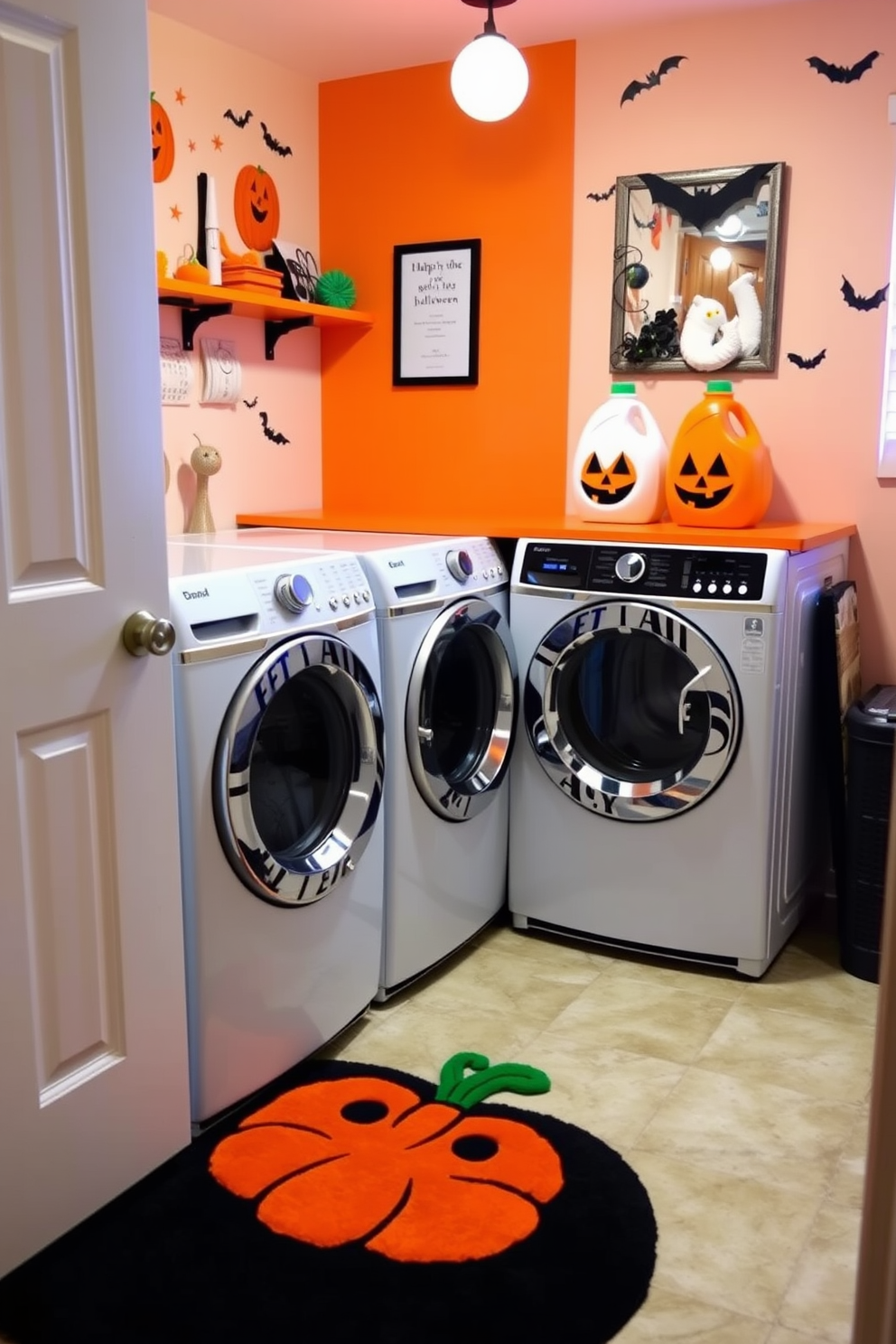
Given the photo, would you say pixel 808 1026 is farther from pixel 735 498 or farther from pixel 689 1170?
pixel 735 498

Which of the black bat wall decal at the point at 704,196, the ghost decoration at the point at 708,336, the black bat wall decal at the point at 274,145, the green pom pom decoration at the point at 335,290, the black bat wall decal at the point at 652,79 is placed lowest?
the ghost decoration at the point at 708,336

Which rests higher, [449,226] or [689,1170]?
[449,226]

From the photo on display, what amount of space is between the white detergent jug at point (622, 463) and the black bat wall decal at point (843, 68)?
895mm

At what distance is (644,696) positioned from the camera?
111 inches

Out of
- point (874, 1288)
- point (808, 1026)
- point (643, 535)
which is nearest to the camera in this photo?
point (874, 1288)

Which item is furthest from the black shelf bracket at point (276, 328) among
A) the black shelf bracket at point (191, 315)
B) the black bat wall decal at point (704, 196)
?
the black bat wall decal at point (704, 196)

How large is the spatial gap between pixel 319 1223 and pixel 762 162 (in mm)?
2667

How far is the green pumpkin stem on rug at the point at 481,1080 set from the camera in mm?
2260

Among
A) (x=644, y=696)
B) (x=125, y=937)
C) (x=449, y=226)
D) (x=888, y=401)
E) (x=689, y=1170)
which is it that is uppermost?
(x=449, y=226)

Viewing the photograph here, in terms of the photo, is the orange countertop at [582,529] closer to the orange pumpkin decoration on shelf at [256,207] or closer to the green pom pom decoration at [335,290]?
the green pom pom decoration at [335,290]

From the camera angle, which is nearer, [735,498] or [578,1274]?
[578,1274]

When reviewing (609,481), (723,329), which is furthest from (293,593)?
(723,329)

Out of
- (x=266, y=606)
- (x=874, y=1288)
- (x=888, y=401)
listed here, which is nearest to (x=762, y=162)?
(x=888, y=401)

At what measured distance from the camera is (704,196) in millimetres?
3160
